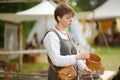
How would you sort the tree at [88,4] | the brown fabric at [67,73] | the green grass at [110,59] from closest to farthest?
the brown fabric at [67,73], the green grass at [110,59], the tree at [88,4]

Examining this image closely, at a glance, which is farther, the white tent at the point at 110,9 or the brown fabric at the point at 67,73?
the white tent at the point at 110,9

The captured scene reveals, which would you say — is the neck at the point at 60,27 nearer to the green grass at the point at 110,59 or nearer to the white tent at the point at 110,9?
the green grass at the point at 110,59

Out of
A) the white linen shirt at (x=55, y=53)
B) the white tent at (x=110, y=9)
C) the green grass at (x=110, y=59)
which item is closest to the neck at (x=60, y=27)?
the white linen shirt at (x=55, y=53)

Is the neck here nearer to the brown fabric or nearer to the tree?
the brown fabric

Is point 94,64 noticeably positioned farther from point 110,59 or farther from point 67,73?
point 110,59

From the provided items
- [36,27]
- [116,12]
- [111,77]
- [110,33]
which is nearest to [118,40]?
[110,33]

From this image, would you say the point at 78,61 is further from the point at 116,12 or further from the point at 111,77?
the point at 116,12

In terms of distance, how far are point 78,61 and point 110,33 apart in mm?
29207

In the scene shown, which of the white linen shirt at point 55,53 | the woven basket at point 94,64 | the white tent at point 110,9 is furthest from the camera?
the white tent at point 110,9

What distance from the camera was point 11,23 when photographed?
12758 millimetres

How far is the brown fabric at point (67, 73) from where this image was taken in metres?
3.87

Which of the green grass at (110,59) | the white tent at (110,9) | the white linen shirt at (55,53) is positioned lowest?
the green grass at (110,59)

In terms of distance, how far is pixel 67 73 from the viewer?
3.90 meters

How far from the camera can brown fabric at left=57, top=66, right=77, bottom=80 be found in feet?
12.7
